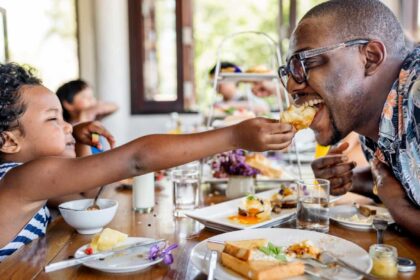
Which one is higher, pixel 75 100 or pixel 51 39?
pixel 51 39

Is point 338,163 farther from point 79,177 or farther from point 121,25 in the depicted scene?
point 121,25

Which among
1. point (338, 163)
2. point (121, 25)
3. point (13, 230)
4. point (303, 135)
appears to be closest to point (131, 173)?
point (13, 230)

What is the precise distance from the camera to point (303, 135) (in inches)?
114

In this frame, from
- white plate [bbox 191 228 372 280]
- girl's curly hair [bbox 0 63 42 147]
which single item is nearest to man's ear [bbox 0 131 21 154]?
girl's curly hair [bbox 0 63 42 147]

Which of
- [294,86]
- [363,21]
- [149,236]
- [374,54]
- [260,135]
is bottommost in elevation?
[149,236]

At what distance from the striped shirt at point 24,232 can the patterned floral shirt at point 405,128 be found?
117 centimetres

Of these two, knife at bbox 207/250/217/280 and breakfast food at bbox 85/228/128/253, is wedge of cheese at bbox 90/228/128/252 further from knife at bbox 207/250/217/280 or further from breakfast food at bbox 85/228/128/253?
knife at bbox 207/250/217/280

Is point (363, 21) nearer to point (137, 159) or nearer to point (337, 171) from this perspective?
A: point (337, 171)

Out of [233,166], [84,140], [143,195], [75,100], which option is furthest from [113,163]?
[75,100]

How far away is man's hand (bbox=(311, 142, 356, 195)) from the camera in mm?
1687

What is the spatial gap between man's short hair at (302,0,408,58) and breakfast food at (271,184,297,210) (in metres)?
0.60

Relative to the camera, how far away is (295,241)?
125 cm

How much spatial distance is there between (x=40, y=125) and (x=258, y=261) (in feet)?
2.74

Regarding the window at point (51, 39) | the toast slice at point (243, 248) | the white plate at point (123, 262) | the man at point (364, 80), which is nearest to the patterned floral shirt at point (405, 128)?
the man at point (364, 80)
